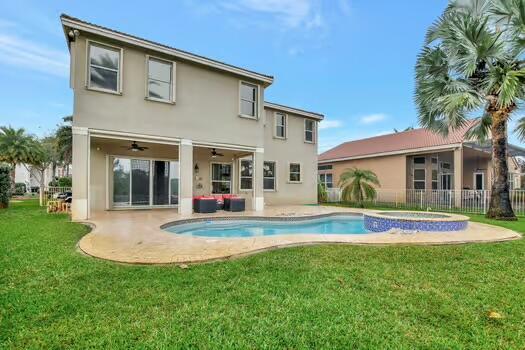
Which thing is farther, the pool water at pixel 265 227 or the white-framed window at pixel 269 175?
the white-framed window at pixel 269 175

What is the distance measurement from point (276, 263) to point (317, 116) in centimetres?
1619

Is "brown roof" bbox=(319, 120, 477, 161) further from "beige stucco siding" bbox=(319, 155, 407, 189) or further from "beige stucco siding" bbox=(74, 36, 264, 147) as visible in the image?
"beige stucco siding" bbox=(74, 36, 264, 147)

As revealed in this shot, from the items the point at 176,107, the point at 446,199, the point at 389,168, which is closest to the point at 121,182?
the point at 176,107

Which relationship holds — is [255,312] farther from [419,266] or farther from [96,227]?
[96,227]

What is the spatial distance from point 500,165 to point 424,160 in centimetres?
987

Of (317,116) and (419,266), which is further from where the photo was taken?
(317,116)

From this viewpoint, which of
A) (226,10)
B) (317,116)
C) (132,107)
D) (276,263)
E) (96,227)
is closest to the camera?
(276,263)

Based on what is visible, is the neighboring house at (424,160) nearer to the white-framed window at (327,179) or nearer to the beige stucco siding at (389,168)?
the beige stucco siding at (389,168)

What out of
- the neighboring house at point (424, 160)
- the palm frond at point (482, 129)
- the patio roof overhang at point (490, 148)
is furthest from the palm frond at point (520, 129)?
the patio roof overhang at point (490, 148)

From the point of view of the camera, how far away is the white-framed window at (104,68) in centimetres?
1059

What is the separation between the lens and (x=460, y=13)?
11898mm

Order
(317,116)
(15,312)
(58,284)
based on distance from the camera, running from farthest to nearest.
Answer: (317,116), (58,284), (15,312)

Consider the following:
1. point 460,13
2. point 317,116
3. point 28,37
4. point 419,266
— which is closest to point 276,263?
point 419,266

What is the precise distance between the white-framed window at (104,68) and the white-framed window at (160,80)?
1.10 meters
